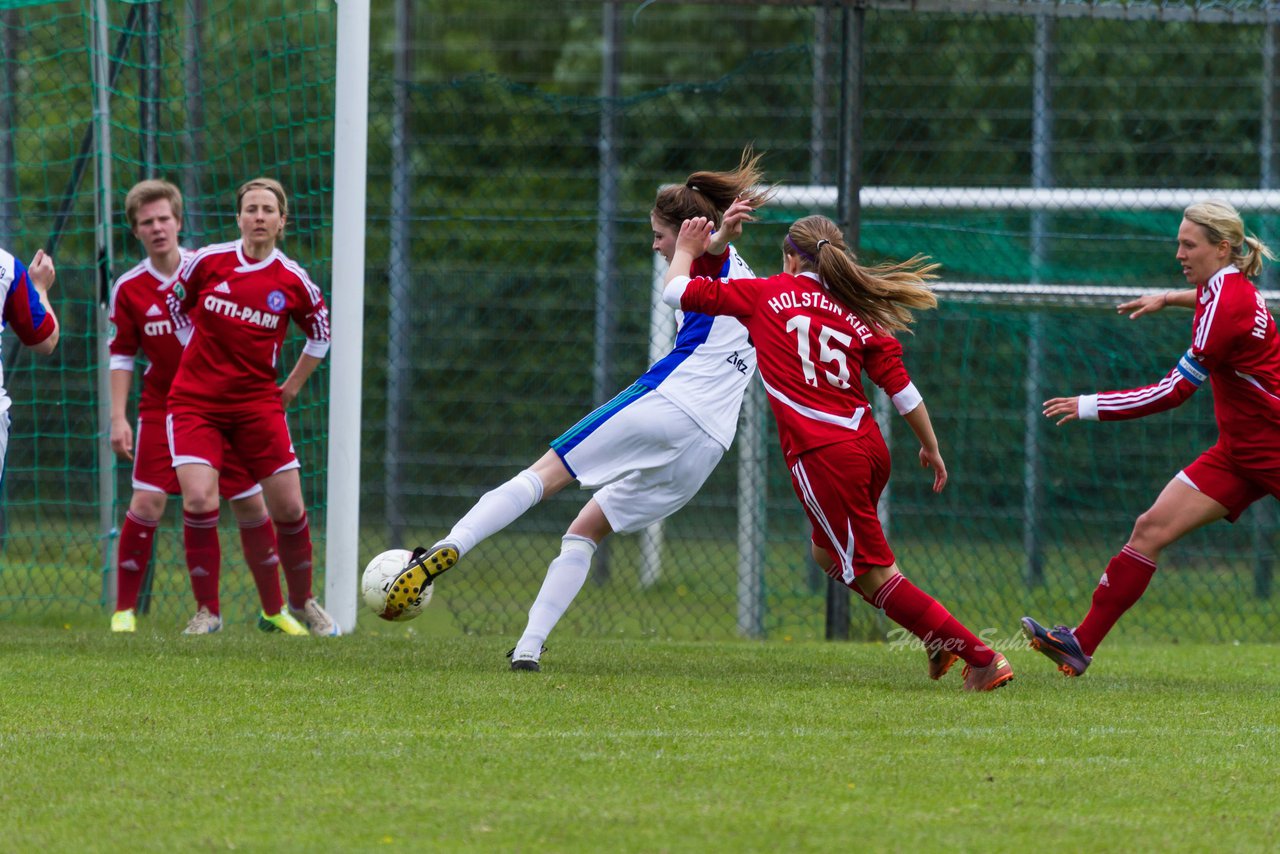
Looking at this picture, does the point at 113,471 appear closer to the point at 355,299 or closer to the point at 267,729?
the point at 355,299

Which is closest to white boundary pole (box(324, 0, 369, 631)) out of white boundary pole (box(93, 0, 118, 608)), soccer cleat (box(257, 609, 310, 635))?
soccer cleat (box(257, 609, 310, 635))

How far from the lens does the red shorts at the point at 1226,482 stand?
615 cm

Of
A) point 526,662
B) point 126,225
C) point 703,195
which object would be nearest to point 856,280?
point 703,195

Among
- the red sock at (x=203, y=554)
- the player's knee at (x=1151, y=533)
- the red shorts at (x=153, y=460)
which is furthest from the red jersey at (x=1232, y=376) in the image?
the red shorts at (x=153, y=460)

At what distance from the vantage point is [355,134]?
750 centimetres

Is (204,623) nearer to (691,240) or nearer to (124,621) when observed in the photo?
(124,621)

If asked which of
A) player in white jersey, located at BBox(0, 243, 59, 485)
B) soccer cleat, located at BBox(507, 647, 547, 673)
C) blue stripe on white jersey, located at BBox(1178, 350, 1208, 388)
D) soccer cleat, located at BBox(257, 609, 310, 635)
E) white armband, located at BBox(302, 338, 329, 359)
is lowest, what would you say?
soccer cleat, located at BBox(257, 609, 310, 635)

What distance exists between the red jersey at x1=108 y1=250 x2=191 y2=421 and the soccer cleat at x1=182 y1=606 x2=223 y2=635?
1047 mm

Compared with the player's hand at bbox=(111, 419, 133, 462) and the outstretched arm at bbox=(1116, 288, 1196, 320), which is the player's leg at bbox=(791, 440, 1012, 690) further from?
the player's hand at bbox=(111, 419, 133, 462)

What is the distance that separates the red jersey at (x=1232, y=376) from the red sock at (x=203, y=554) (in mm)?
3899

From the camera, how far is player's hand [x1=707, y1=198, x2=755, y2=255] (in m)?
5.70

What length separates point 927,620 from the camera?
5.59 meters

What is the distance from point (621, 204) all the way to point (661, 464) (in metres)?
11.9

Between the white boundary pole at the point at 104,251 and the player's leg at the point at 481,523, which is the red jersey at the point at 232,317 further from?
the player's leg at the point at 481,523
